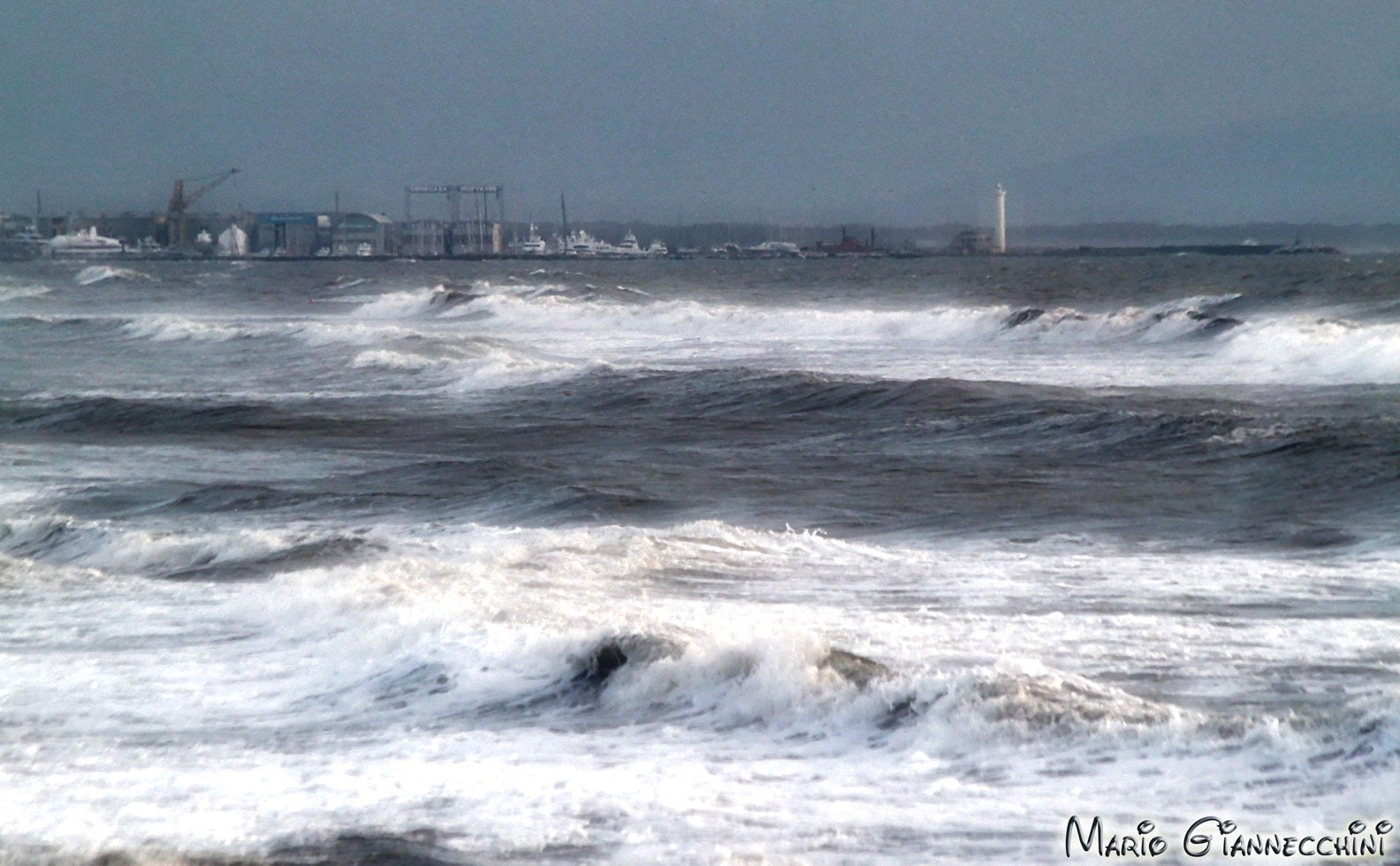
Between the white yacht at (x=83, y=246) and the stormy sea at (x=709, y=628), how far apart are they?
101 metres

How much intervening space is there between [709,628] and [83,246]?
4659 inches

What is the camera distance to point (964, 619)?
24.1 feet

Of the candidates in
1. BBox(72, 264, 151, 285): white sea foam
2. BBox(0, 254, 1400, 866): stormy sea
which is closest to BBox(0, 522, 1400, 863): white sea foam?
BBox(0, 254, 1400, 866): stormy sea

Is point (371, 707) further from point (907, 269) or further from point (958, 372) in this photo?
point (907, 269)

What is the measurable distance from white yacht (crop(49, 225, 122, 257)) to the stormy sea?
101 metres

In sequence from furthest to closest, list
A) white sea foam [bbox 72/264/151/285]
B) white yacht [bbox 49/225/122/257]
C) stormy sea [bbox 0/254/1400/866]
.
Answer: white yacht [bbox 49/225/122/257] → white sea foam [bbox 72/264/151/285] → stormy sea [bbox 0/254/1400/866]

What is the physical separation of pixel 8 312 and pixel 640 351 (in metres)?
28.1

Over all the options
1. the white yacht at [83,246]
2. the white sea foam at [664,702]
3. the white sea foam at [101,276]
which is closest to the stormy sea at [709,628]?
the white sea foam at [664,702]

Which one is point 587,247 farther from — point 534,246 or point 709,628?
point 709,628

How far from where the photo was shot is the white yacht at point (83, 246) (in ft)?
361

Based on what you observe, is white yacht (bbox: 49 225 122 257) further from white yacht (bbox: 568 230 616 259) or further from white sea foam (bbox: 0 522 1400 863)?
white sea foam (bbox: 0 522 1400 863)

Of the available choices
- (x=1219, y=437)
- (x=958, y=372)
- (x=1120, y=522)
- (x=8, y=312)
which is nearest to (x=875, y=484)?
(x=1120, y=522)

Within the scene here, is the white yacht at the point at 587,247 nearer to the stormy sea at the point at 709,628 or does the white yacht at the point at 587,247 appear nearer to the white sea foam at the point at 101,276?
the white sea foam at the point at 101,276

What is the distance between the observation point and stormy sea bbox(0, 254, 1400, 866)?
4887 mm
